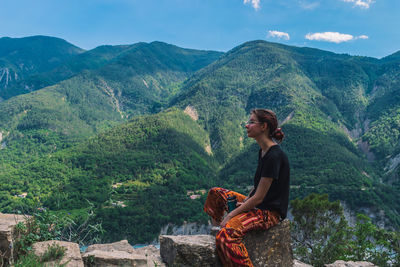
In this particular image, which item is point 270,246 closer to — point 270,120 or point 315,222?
point 270,120

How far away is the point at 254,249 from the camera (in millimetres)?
4660

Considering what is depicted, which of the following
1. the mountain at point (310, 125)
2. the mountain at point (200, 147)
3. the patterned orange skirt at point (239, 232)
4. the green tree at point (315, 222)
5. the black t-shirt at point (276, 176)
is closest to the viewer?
the patterned orange skirt at point (239, 232)

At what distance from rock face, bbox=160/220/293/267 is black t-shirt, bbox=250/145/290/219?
423 mm

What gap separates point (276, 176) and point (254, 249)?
4.44 ft

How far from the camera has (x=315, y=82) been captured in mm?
192625

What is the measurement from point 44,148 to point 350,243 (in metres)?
150

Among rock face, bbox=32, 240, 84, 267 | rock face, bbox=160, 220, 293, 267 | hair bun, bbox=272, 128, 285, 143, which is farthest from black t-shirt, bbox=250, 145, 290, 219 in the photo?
rock face, bbox=32, 240, 84, 267

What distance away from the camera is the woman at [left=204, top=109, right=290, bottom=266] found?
13.6 feet

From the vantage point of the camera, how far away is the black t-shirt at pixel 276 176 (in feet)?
13.9

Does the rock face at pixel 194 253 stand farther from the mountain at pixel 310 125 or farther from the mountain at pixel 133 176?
the mountain at pixel 310 125

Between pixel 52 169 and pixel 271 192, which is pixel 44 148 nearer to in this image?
Result: pixel 52 169

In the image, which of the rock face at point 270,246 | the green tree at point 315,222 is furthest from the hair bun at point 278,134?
the green tree at point 315,222

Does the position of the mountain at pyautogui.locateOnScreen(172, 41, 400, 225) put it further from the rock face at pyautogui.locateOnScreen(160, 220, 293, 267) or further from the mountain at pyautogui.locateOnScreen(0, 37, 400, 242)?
the rock face at pyautogui.locateOnScreen(160, 220, 293, 267)

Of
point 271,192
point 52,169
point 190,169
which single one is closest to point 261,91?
point 190,169
